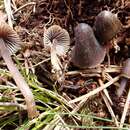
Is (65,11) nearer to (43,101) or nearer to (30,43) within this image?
(30,43)

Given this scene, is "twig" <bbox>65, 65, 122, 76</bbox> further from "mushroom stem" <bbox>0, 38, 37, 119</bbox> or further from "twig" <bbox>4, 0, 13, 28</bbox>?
"twig" <bbox>4, 0, 13, 28</bbox>

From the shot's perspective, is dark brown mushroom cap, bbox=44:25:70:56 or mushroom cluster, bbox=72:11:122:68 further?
dark brown mushroom cap, bbox=44:25:70:56

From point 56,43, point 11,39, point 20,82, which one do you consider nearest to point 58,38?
point 56,43

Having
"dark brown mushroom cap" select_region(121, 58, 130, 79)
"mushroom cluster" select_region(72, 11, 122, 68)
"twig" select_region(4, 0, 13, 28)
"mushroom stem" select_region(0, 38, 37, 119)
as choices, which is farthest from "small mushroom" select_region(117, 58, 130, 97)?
"twig" select_region(4, 0, 13, 28)

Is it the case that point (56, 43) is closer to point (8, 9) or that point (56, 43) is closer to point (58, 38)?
point (58, 38)

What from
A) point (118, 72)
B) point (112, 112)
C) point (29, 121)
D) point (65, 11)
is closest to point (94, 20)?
point (65, 11)

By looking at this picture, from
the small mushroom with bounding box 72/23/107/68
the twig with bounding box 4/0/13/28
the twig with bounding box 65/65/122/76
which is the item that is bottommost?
the twig with bounding box 65/65/122/76
